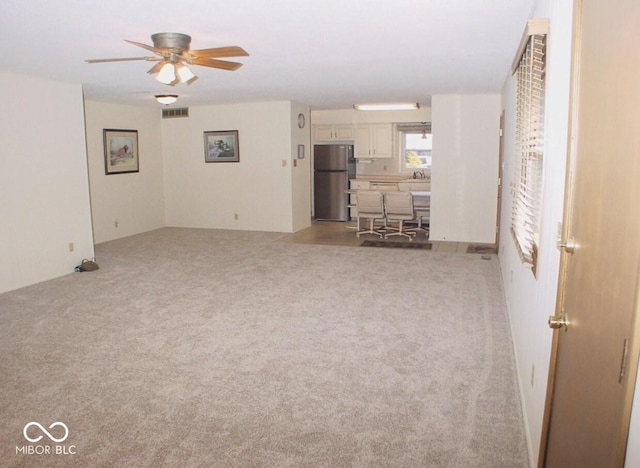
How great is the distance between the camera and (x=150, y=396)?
3029 millimetres

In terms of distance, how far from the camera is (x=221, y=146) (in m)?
9.44

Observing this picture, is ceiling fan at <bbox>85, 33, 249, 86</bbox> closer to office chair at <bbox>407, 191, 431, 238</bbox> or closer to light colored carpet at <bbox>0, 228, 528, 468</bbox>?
light colored carpet at <bbox>0, 228, 528, 468</bbox>

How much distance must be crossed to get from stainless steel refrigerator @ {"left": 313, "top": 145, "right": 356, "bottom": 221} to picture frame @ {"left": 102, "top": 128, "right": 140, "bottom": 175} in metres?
3.63

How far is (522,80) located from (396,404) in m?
2.26

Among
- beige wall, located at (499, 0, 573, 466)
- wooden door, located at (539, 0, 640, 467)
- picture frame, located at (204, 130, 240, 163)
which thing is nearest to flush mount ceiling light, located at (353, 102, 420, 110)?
picture frame, located at (204, 130, 240, 163)

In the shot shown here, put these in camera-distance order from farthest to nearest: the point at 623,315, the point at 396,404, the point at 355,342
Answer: the point at 355,342 < the point at 396,404 < the point at 623,315

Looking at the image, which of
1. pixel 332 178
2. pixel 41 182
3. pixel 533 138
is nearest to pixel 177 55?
pixel 533 138

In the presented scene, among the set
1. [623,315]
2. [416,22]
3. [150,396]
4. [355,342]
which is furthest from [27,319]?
[623,315]

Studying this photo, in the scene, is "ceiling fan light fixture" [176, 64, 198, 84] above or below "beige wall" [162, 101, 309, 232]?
above

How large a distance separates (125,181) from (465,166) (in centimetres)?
577

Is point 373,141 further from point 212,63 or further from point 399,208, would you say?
point 212,63

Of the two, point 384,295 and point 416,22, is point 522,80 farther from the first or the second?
point 384,295

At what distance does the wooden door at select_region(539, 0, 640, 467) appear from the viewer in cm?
106

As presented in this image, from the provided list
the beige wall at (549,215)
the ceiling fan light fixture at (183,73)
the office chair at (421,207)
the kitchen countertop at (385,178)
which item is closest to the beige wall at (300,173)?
the kitchen countertop at (385,178)
